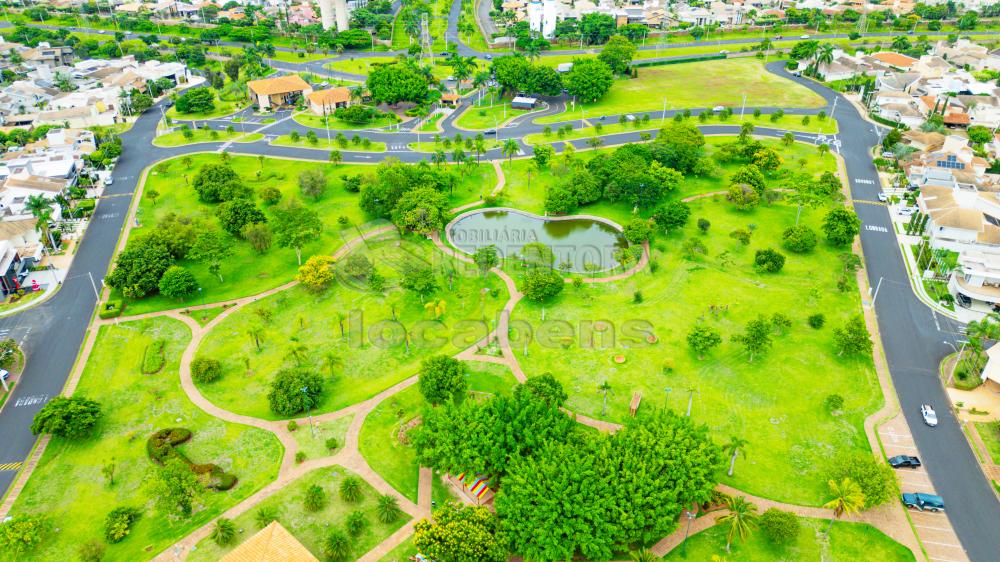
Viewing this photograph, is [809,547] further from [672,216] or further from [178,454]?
[178,454]

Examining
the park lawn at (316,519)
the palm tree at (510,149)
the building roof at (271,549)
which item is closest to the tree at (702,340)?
the park lawn at (316,519)

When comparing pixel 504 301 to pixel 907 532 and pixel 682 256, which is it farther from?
pixel 907 532

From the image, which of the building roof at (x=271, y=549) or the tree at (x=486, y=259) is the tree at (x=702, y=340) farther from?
the building roof at (x=271, y=549)

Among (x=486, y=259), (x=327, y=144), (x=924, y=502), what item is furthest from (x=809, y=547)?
(x=327, y=144)

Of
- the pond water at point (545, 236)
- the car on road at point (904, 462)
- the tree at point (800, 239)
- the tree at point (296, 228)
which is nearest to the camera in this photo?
the car on road at point (904, 462)

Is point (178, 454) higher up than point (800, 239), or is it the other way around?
point (800, 239)

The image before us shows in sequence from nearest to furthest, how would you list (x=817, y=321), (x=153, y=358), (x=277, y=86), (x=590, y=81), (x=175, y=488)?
(x=175, y=488) → (x=153, y=358) → (x=817, y=321) → (x=590, y=81) → (x=277, y=86)
